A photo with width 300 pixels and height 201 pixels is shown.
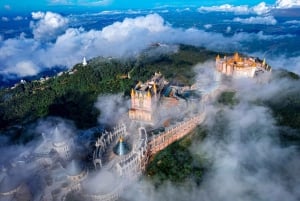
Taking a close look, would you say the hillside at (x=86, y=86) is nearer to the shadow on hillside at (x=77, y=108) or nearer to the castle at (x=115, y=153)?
the shadow on hillside at (x=77, y=108)

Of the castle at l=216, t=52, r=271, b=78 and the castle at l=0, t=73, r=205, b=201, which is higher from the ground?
the castle at l=216, t=52, r=271, b=78

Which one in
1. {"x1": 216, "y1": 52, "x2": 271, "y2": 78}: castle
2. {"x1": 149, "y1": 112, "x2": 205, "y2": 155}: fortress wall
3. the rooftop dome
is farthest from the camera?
{"x1": 216, "y1": 52, "x2": 271, "y2": 78}: castle

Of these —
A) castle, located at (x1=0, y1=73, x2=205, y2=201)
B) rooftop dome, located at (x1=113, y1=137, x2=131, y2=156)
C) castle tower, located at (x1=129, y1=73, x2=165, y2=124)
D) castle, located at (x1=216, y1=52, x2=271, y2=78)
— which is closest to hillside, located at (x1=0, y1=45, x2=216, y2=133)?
castle, located at (x1=216, y1=52, x2=271, y2=78)

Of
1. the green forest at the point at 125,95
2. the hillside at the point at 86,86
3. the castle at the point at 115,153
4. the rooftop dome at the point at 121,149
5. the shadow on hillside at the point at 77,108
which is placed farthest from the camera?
the hillside at the point at 86,86

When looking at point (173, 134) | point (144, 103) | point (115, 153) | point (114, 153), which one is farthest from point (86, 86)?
point (115, 153)

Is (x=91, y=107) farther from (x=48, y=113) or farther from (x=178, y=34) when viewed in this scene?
(x=178, y=34)

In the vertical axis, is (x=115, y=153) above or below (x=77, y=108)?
above

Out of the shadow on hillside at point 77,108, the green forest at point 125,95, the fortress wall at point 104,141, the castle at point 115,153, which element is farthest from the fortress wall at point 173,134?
the shadow on hillside at point 77,108

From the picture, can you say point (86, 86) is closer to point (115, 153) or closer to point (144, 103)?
point (144, 103)

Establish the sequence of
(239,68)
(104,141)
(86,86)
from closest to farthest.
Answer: (104,141)
(239,68)
(86,86)

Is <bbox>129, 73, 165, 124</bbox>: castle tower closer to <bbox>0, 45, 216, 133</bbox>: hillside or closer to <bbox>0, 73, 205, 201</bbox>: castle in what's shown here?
<bbox>0, 73, 205, 201</bbox>: castle

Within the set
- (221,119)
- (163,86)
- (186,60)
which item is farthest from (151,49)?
(221,119)
